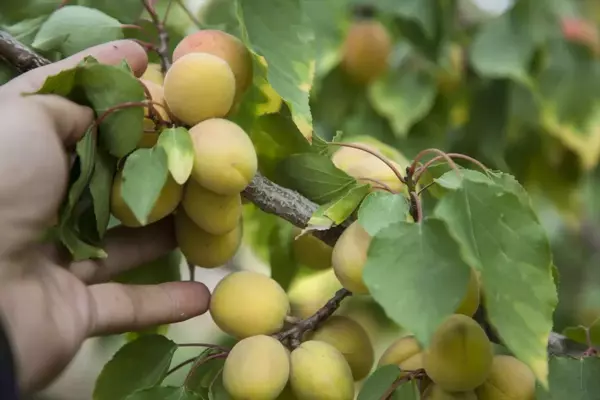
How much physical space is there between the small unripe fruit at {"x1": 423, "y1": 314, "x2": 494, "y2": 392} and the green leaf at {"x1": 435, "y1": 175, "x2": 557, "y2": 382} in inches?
1.8

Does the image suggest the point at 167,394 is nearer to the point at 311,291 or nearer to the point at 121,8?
the point at 311,291

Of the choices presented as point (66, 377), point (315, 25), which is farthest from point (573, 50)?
point (66, 377)

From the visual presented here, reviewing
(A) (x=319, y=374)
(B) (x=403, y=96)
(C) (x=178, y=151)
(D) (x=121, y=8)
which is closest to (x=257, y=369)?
(A) (x=319, y=374)

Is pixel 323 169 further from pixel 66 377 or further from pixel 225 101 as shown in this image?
pixel 66 377

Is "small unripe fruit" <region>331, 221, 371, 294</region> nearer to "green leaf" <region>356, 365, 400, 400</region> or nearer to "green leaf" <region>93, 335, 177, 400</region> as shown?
"green leaf" <region>356, 365, 400, 400</region>

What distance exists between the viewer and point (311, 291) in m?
0.61

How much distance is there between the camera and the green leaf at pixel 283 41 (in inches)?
18.1

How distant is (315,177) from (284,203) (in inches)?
1.3

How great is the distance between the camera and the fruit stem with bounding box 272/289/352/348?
0.47m

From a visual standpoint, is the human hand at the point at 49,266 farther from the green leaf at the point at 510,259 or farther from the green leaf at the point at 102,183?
the green leaf at the point at 510,259

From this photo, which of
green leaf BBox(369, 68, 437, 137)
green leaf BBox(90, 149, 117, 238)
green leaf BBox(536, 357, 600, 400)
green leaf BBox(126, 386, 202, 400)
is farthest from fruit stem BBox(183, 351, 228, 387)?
green leaf BBox(369, 68, 437, 137)

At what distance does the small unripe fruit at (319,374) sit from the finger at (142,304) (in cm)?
10

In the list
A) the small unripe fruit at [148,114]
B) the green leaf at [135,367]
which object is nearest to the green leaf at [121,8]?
the small unripe fruit at [148,114]

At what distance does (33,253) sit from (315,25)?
569 mm
